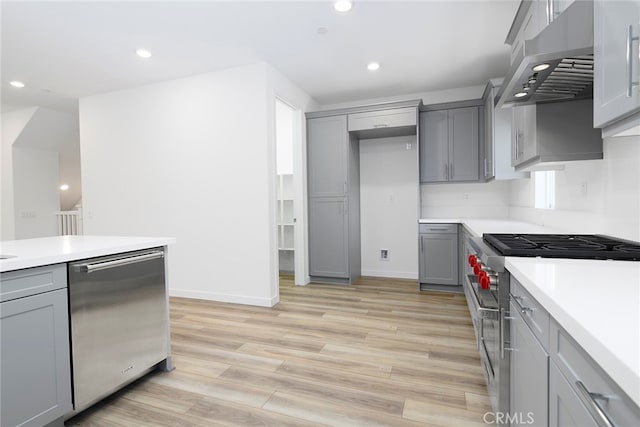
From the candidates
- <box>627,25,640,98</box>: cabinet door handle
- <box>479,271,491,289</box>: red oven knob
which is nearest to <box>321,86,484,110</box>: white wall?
<box>479,271,491,289</box>: red oven knob

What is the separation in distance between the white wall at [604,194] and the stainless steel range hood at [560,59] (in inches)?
16.3

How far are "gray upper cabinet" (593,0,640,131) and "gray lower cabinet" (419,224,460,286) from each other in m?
2.75

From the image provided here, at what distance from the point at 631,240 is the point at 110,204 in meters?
5.28

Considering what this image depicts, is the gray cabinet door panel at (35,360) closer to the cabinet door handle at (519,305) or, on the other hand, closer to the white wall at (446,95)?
the cabinet door handle at (519,305)

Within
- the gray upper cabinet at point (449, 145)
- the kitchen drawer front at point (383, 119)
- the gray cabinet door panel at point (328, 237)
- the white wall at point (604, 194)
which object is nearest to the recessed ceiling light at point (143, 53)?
the kitchen drawer front at point (383, 119)

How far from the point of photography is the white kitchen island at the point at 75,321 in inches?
56.1

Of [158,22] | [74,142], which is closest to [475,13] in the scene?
[158,22]

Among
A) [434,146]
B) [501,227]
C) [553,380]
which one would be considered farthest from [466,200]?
[553,380]

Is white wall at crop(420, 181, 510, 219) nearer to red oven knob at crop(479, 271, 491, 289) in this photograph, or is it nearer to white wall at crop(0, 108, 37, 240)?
red oven knob at crop(479, 271, 491, 289)

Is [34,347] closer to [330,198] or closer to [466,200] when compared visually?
A: [330,198]

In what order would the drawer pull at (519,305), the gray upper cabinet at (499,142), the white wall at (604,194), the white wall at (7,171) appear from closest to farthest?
the drawer pull at (519,305) < the white wall at (604,194) < the gray upper cabinet at (499,142) < the white wall at (7,171)

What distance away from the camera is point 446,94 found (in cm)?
438

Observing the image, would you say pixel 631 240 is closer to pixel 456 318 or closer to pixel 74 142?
pixel 456 318

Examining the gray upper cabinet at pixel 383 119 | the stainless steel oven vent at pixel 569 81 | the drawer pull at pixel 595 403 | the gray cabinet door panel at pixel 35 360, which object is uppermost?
the gray upper cabinet at pixel 383 119
